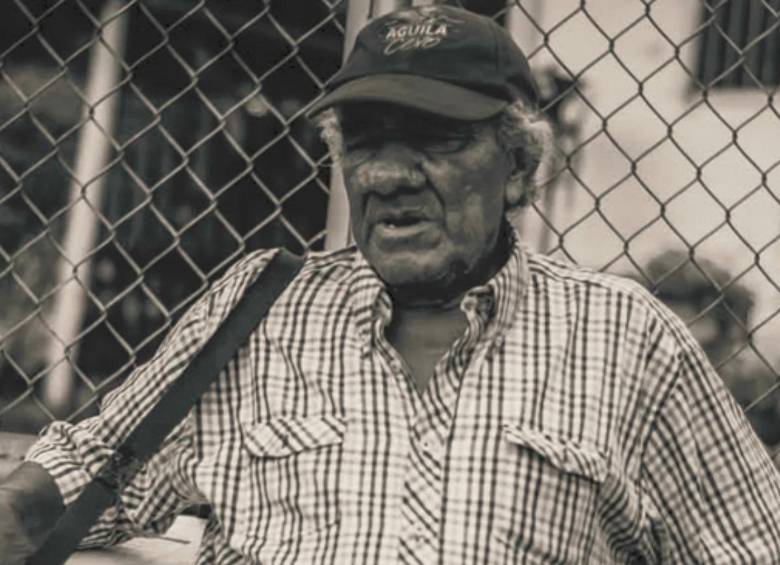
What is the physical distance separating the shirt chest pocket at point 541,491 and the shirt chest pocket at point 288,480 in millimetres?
229

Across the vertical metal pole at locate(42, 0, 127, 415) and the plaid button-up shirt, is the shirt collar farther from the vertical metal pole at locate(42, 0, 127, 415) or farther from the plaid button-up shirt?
the vertical metal pole at locate(42, 0, 127, 415)

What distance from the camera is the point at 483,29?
2.36 meters

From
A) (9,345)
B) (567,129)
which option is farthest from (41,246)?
(567,129)

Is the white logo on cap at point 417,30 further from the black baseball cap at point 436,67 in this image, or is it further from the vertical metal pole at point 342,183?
the vertical metal pole at point 342,183

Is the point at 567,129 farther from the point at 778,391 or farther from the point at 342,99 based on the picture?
the point at 342,99

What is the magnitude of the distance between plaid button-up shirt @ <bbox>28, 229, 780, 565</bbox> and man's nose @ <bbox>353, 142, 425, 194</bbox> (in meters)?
0.16

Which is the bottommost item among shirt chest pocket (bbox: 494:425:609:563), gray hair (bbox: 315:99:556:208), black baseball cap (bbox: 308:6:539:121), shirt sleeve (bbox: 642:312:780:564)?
shirt sleeve (bbox: 642:312:780:564)

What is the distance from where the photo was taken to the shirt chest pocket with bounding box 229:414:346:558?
225 centimetres

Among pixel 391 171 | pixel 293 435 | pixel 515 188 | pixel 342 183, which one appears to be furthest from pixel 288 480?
pixel 342 183

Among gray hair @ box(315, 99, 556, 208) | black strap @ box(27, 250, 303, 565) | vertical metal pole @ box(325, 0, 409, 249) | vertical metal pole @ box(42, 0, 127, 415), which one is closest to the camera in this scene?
black strap @ box(27, 250, 303, 565)

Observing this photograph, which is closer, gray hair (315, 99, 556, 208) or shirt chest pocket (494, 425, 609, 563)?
shirt chest pocket (494, 425, 609, 563)

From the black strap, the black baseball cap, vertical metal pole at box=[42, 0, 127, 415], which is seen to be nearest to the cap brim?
the black baseball cap

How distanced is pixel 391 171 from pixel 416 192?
0.05 m

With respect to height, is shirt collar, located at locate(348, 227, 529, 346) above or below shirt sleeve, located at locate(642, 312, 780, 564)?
above
